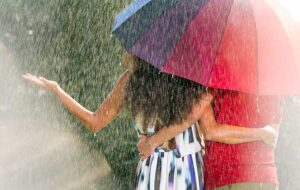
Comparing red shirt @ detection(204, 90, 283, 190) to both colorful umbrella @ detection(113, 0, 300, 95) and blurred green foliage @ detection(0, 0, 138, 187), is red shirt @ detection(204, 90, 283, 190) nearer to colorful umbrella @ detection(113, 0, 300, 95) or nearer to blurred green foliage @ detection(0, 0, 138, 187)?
colorful umbrella @ detection(113, 0, 300, 95)

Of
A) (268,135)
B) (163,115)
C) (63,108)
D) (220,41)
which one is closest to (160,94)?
(163,115)

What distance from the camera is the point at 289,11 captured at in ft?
12.6

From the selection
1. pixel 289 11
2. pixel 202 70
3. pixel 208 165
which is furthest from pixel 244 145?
pixel 289 11

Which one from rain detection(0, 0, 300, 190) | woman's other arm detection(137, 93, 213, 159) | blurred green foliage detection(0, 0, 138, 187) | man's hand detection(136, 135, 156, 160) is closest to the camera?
woman's other arm detection(137, 93, 213, 159)

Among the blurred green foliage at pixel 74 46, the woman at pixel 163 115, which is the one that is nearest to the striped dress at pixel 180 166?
the woman at pixel 163 115

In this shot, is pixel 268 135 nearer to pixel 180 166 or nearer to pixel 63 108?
pixel 180 166

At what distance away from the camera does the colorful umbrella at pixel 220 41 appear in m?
3.61

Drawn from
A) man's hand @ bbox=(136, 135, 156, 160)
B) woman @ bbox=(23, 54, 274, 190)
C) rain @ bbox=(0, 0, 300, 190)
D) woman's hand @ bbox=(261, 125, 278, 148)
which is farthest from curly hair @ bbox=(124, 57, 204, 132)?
rain @ bbox=(0, 0, 300, 190)

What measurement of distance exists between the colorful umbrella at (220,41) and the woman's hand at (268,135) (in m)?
0.18

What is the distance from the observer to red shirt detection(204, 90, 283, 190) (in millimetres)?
3605

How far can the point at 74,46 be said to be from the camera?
23.3 feet

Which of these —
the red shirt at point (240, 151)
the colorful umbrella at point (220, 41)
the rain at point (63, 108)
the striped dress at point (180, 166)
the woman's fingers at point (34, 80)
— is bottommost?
the rain at point (63, 108)

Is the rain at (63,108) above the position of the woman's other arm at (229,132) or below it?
below

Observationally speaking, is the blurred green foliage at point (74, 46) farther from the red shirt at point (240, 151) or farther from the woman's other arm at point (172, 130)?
the red shirt at point (240, 151)
